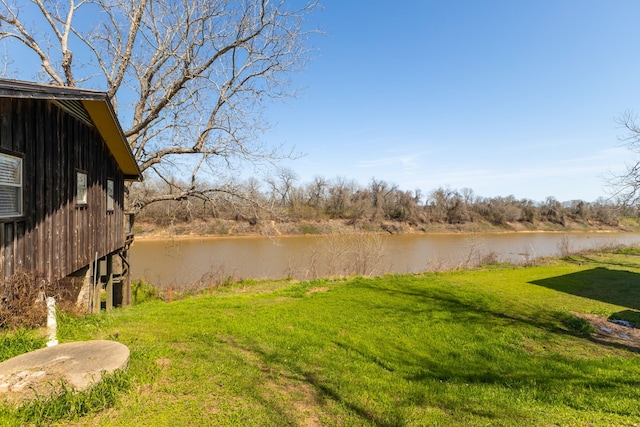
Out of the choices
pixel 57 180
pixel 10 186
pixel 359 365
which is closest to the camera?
pixel 10 186

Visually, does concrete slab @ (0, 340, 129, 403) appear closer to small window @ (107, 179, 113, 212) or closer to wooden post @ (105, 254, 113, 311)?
small window @ (107, 179, 113, 212)

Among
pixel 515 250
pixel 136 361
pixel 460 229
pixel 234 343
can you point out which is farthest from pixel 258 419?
pixel 460 229

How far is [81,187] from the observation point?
656cm

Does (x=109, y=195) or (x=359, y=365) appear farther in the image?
(x=109, y=195)

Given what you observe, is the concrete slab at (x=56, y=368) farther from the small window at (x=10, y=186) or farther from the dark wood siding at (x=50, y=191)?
the small window at (x=10, y=186)

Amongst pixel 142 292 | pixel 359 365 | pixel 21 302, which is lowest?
pixel 142 292

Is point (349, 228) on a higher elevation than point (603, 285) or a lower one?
higher

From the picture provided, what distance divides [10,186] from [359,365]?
5.30 m

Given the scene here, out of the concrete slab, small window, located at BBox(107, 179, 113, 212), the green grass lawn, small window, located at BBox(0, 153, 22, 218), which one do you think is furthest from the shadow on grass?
small window, located at BBox(107, 179, 113, 212)

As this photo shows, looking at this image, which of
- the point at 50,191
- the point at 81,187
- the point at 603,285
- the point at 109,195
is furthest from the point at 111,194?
the point at 603,285

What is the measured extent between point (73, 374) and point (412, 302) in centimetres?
723

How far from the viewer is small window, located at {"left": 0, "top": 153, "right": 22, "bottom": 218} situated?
398 centimetres

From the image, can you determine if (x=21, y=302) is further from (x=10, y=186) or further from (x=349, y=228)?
(x=349, y=228)

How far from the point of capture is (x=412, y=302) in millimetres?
8398
